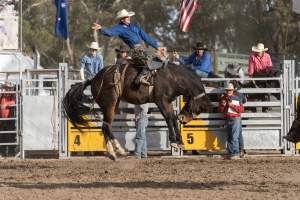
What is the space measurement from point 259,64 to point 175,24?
35.0 meters

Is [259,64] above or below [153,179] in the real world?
above

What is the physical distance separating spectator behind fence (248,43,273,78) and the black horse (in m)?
2.75

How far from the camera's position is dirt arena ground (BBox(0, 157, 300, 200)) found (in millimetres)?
8984

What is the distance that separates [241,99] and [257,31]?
31.6m

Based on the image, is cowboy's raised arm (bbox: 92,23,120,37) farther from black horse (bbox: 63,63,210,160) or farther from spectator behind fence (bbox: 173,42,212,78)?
spectator behind fence (bbox: 173,42,212,78)

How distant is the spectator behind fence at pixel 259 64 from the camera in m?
14.9

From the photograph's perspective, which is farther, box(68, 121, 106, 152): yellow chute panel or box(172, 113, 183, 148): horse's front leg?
box(68, 121, 106, 152): yellow chute panel

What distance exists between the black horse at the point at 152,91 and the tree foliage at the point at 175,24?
98.1 ft

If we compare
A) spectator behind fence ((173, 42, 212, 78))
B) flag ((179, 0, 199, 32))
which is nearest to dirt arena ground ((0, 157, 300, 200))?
spectator behind fence ((173, 42, 212, 78))

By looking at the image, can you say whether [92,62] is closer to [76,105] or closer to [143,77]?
[76,105]

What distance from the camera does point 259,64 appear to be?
1504 centimetres

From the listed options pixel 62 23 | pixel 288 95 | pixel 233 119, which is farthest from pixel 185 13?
pixel 233 119

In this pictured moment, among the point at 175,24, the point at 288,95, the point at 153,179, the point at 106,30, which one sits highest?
the point at 175,24

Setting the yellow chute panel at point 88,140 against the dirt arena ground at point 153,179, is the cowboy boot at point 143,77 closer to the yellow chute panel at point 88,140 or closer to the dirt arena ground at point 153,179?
the dirt arena ground at point 153,179
